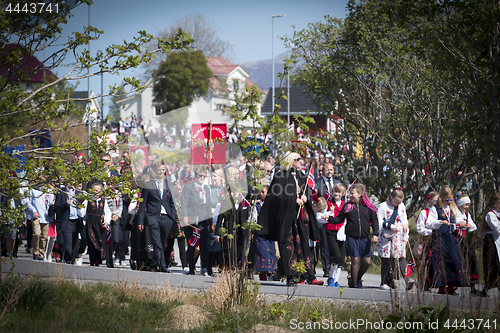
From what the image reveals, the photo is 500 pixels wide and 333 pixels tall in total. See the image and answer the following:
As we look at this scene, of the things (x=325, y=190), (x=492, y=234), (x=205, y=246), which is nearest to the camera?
(x=492, y=234)

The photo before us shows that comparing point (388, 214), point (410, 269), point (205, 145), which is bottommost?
point (410, 269)

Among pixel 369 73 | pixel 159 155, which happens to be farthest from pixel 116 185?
pixel 369 73

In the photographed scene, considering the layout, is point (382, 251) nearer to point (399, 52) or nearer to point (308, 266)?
point (308, 266)

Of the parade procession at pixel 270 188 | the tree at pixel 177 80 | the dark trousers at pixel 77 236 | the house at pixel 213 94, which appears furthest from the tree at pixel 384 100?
the house at pixel 213 94

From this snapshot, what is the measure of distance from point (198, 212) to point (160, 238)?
952mm

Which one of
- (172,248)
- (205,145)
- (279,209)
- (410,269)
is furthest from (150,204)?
(410,269)

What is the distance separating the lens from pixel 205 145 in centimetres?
877

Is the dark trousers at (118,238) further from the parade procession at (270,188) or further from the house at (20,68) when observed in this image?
the house at (20,68)

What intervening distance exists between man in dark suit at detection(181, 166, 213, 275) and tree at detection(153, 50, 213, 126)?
118 ft

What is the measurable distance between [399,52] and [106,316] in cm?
921

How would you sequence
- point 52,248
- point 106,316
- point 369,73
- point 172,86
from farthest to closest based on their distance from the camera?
point 172,86
point 369,73
point 52,248
point 106,316

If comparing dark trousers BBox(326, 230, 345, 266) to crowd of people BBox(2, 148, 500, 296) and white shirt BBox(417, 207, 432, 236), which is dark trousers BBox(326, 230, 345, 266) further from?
white shirt BBox(417, 207, 432, 236)

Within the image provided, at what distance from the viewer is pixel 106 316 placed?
6.92 metres

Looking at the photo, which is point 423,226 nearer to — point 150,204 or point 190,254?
point 190,254
